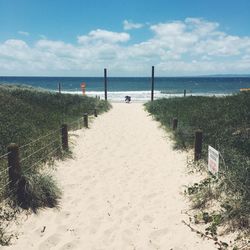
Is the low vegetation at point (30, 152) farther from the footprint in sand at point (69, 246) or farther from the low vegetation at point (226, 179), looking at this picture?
the low vegetation at point (226, 179)

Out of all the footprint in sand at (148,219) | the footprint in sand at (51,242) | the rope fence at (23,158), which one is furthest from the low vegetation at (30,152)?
the footprint in sand at (148,219)

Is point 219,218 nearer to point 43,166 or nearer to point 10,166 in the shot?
point 10,166

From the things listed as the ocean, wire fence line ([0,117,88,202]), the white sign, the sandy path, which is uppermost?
the white sign

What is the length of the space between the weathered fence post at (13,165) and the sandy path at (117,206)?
0.94 metres

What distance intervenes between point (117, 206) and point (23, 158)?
11.0 feet

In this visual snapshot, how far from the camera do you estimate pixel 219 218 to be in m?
5.51

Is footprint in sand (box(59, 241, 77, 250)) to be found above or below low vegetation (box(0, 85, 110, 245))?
below

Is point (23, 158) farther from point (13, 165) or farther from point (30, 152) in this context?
point (13, 165)

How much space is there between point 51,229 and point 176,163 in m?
5.27

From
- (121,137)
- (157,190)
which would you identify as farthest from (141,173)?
(121,137)

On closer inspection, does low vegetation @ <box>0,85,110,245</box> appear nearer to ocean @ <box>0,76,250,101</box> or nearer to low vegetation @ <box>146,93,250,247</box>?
low vegetation @ <box>146,93,250,247</box>

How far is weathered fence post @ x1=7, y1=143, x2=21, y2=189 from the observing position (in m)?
6.30

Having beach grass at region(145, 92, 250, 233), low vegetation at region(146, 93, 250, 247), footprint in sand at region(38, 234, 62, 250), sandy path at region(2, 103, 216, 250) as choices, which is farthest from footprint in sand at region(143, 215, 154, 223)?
footprint in sand at region(38, 234, 62, 250)

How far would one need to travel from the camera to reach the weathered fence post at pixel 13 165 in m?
6.30
